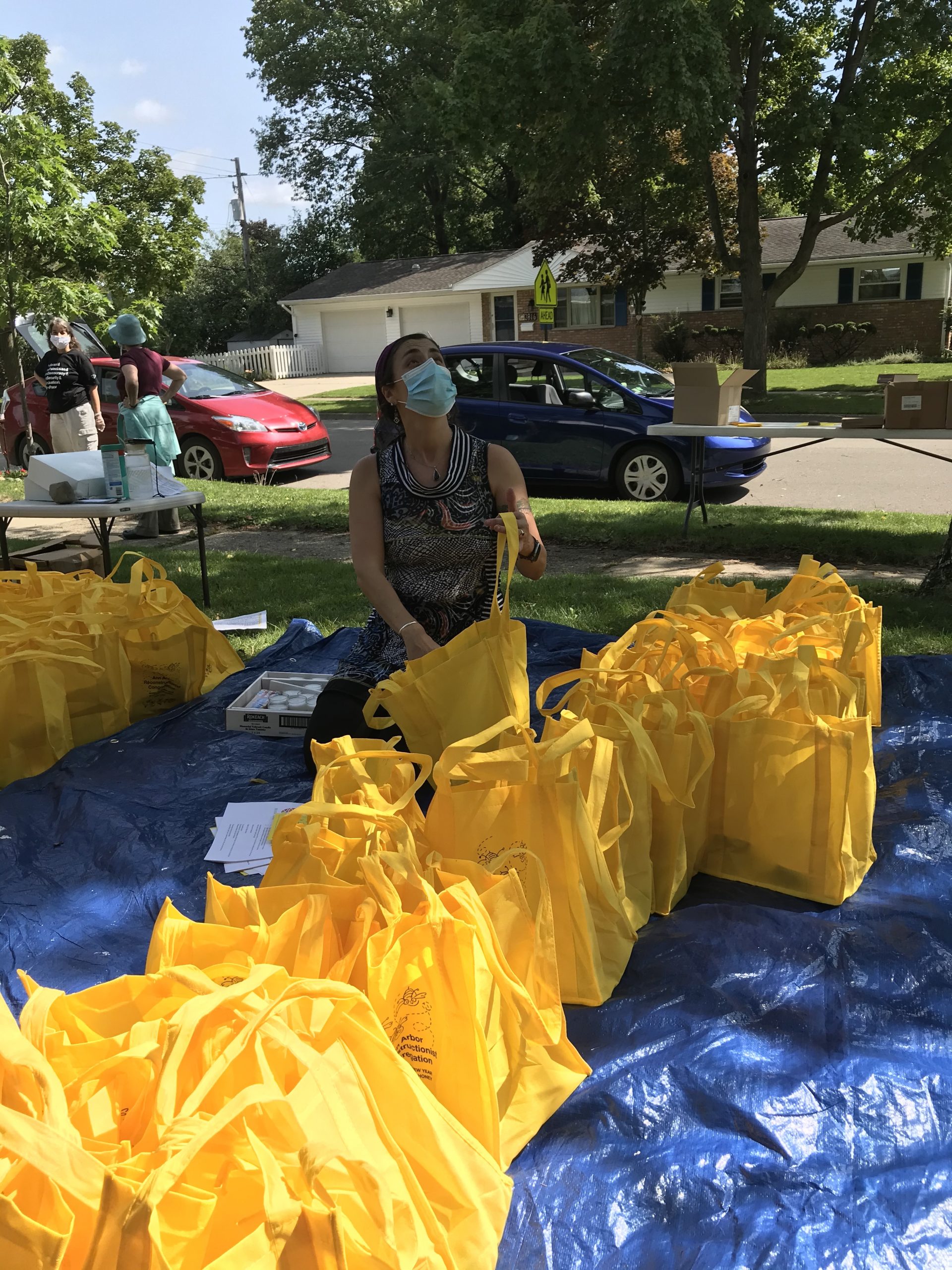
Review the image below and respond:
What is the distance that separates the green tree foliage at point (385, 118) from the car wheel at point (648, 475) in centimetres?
3163

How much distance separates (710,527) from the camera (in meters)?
7.70

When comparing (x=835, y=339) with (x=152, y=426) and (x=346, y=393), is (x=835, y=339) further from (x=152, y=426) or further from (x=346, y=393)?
(x=152, y=426)

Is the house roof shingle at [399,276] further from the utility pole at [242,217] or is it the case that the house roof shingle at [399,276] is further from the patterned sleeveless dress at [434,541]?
the patterned sleeveless dress at [434,541]

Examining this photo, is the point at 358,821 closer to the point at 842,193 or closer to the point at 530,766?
the point at 530,766

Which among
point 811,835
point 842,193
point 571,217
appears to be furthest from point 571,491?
point 571,217

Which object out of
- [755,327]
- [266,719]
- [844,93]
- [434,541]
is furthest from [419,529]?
[755,327]

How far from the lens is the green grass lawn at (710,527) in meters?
6.83

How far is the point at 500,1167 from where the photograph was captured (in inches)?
64.7

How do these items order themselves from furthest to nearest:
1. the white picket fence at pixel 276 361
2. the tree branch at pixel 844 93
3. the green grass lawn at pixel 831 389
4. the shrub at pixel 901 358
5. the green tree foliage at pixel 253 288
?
the green tree foliage at pixel 253 288 < the white picket fence at pixel 276 361 < the shrub at pixel 901 358 < the green grass lawn at pixel 831 389 < the tree branch at pixel 844 93

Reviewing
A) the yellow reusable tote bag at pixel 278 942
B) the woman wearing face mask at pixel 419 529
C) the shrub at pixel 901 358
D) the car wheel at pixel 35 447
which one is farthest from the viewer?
the shrub at pixel 901 358

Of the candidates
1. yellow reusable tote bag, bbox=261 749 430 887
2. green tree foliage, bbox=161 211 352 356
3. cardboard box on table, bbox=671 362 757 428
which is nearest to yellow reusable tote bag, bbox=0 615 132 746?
yellow reusable tote bag, bbox=261 749 430 887

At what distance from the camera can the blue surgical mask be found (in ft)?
10.7

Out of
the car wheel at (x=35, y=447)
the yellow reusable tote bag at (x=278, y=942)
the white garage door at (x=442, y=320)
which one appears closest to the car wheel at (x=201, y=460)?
the car wheel at (x=35, y=447)

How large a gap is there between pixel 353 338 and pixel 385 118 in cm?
1098
